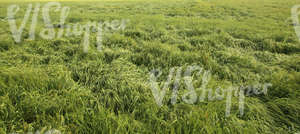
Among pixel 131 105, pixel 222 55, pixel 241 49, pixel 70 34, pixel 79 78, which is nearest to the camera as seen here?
pixel 131 105

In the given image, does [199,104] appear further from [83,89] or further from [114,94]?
[83,89]

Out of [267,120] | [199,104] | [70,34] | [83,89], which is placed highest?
[70,34]

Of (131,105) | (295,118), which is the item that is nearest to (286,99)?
(295,118)

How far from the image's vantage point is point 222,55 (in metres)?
3.11

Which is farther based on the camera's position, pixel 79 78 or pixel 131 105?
pixel 79 78

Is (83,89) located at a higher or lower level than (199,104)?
higher

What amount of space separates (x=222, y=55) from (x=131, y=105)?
2.36 meters

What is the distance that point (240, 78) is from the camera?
235 cm

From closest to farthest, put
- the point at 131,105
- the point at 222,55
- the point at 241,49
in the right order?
1. the point at 131,105
2. the point at 222,55
3. the point at 241,49

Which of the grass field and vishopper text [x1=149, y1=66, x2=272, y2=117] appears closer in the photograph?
the grass field

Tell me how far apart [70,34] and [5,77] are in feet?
9.00

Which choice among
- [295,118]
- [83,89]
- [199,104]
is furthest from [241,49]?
[83,89]

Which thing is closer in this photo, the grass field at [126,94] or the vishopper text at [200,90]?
the grass field at [126,94]

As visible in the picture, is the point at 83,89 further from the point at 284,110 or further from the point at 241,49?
the point at 241,49
